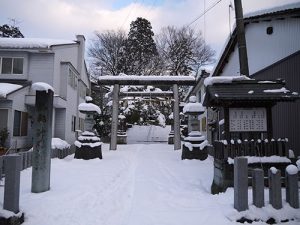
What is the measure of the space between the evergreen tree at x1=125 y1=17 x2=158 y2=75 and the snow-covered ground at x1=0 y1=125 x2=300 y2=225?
115ft

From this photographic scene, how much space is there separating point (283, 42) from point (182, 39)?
32.4 metres

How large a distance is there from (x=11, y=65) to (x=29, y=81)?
1.55m

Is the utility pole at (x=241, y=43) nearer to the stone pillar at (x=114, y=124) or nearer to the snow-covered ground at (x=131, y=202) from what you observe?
the snow-covered ground at (x=131, y=202)

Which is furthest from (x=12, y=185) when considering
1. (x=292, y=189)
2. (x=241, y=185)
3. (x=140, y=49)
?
(x=140, y=49)

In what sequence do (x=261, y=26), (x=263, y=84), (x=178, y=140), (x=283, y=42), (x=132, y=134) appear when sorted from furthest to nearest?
(x=132, y=134) < (x=178, y=140) < (x=261, y=26) < (x=283, y=42) < (x=263, y=84)

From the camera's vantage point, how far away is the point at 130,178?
998 cm

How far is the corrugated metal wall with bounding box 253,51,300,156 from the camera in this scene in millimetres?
9742

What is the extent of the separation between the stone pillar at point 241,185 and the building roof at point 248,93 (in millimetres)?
2163

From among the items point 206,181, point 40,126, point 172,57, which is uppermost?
point 172,57

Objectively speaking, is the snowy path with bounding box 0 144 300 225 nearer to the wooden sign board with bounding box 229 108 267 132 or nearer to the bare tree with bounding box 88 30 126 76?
the wooden sign board with bounding box 229 108 267 132

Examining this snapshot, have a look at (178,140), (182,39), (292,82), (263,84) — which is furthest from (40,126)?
(182,39)

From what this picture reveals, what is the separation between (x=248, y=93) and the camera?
25.5 ft

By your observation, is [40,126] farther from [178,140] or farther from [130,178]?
[178,140]

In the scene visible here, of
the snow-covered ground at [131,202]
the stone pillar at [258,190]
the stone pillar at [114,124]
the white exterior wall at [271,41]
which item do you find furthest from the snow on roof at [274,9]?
the stone pillar at [114,124]
